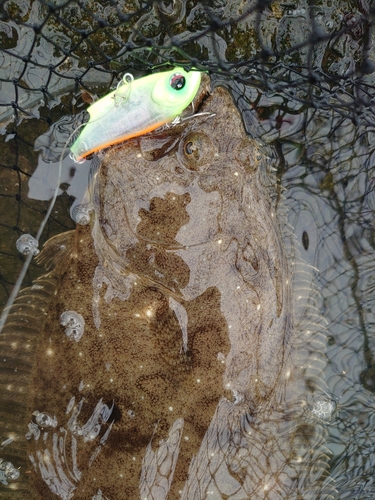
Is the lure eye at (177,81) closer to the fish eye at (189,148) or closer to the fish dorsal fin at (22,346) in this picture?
the fish eye at (189,148)

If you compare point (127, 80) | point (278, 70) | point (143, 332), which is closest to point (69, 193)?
point (127, 80)

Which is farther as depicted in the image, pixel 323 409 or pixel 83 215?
pixel 323 409

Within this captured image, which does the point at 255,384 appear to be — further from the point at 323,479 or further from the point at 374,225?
the point at 374,225

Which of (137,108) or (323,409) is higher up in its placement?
(137,108)

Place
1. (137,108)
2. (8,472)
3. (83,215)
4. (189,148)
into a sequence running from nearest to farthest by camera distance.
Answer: (137,108)
(189,148)
(8,472)
(83,215)

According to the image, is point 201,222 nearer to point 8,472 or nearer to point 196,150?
point 196,150

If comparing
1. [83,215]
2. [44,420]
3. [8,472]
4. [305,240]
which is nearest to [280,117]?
[305,240]

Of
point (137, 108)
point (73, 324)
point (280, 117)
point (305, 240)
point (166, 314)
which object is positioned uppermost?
point (280, 117)
